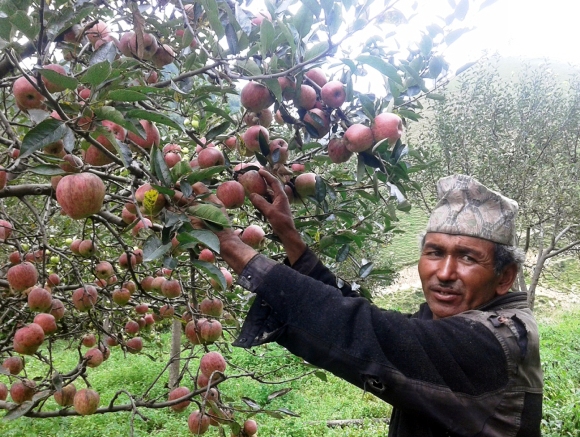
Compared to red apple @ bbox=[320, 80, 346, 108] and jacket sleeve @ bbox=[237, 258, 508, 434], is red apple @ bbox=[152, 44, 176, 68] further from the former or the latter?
jacket sleeve @ bbox=[237, 258, 508, 434]

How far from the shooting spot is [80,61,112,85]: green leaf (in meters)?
0.98

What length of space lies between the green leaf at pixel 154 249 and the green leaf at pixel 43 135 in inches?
12.4

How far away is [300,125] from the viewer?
5.06 feet

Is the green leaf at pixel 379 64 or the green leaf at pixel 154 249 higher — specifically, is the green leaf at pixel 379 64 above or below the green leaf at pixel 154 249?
above

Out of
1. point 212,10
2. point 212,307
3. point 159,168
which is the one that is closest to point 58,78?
point 159,168

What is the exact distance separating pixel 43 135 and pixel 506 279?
144 centimetres

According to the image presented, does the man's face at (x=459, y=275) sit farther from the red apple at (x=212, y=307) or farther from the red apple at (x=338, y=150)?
the red apple at (x=212, y=307)

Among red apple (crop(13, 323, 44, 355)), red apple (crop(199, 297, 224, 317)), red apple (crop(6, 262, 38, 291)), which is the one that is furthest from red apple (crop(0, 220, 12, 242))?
red apple (crop(199, 297, 224, 317))

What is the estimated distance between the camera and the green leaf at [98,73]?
0.98 m

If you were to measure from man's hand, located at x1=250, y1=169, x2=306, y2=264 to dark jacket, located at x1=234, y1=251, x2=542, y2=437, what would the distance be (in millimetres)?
194

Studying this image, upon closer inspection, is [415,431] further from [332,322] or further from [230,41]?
[230,41]

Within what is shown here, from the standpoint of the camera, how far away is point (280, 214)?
1521 mm

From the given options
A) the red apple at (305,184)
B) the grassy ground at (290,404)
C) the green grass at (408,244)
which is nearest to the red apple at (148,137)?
the red apple at (305,184)

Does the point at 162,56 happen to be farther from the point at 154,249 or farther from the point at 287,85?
the point at 154,249
